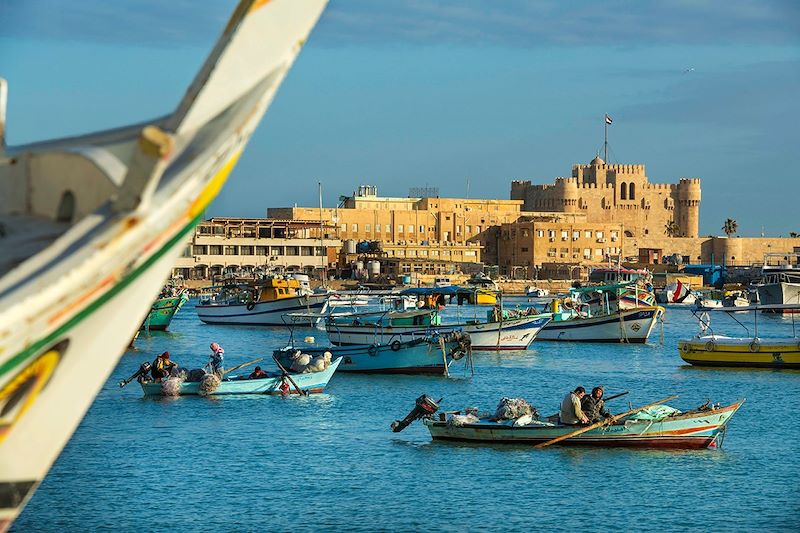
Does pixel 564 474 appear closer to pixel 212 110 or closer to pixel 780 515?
pixel 780 515

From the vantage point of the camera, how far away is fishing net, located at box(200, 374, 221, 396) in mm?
28155

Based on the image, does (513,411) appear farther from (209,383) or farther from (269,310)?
(269,310)

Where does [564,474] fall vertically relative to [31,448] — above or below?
below

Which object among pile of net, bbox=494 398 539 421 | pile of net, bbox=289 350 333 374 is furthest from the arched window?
pile of net, bbox=289 350 333 374

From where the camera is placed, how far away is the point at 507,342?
44281 millimetres

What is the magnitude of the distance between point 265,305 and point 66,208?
55.5 metres

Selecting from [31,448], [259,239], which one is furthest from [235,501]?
[259,239]

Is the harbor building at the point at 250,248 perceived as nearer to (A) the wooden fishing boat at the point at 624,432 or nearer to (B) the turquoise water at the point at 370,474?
(B) the turquoise water at the point at 370,474

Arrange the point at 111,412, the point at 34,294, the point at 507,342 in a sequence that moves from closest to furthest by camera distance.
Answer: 1. the point at 34,294
2. the point at 111,412
3. the point at 507,342

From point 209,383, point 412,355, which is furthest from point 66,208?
point 412,355

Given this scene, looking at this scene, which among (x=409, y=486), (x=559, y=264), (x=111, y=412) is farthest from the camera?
(x=559, y=264)

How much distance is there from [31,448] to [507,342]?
3960 cm

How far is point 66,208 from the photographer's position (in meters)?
5.26

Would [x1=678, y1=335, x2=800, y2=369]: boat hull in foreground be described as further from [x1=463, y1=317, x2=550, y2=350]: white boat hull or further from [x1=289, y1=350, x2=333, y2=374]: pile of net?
[x1=289, y1=350, x2=333, y2=374]: pile of net
